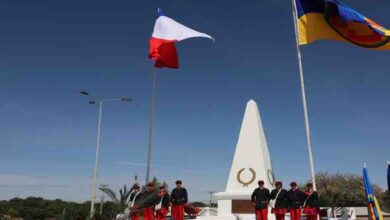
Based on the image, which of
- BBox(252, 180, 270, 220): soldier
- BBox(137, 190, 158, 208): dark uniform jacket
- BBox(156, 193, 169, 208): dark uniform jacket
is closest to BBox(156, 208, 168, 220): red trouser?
BBox(156, 193, 169, 208): dark uniform jacket

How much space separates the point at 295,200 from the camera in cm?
1238

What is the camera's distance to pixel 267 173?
19.2 meters

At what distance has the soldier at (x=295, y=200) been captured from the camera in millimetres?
12383

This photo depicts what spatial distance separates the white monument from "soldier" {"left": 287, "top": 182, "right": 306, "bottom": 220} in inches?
237

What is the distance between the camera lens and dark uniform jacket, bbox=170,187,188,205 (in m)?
13.0

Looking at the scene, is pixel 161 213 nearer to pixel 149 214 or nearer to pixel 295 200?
pixel 149 214

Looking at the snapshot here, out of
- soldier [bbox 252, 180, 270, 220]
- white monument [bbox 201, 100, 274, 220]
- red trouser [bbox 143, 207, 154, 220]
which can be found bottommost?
red trouser [bbox 143, 207, 154, 220]

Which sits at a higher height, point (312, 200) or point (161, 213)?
point (312, 200)

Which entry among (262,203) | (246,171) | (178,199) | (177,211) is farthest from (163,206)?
(246,171)

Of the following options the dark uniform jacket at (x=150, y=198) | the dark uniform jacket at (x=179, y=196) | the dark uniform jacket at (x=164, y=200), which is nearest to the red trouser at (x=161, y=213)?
the dark uniform jacket at (x=164, y=200)

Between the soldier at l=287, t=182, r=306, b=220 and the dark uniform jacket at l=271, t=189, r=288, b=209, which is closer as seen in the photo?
the soldier at l=287, t=182, r=306, b=220

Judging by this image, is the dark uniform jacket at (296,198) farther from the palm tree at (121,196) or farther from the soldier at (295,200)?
the palm tree at (121,196)

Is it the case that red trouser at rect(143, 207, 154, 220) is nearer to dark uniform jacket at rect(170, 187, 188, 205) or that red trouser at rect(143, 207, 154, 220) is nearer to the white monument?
dark uniform jacket at rect(170, 187, 188, 205)

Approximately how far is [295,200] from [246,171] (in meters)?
6.86
